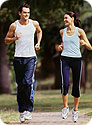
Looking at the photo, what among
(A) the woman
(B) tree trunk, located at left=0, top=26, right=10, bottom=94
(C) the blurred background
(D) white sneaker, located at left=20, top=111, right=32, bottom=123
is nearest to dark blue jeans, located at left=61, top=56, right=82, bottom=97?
(A) the woman

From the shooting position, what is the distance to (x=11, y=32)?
8.44 meters

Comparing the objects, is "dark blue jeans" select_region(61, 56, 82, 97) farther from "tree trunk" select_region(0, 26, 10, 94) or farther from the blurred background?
"tree trunk" select_region(0, 26, 10, 94)

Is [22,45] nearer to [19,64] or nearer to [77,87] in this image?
[19,64]

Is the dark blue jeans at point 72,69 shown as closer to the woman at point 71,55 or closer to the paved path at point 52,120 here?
the woman at point 71,55

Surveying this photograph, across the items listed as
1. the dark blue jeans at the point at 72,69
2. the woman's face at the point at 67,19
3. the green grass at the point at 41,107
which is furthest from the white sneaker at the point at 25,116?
the woman's face at the point at 67,19

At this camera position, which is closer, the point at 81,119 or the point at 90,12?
the point at 81,119

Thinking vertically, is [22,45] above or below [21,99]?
above

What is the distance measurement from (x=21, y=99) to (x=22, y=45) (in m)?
1.25

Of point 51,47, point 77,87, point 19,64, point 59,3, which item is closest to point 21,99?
point 19,64

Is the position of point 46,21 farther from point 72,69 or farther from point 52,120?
point 52,120

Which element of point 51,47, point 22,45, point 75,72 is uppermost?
point 22,45

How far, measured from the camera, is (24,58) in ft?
27.2

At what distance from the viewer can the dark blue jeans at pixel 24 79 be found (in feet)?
27.3

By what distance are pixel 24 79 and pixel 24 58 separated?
49cm
